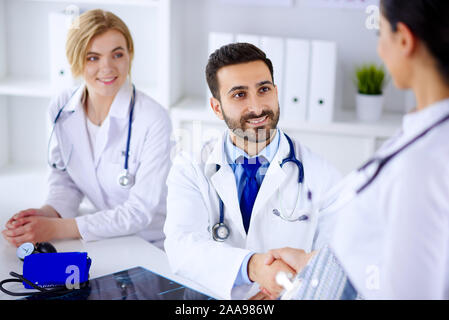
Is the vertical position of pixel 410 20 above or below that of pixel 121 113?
above

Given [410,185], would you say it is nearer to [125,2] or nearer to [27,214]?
[27,214]

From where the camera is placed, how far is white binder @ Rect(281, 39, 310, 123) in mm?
1955

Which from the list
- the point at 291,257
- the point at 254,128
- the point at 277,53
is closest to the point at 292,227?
the point at 291,257

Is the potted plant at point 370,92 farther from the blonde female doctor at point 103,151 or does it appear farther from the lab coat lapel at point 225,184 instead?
the lab coat lapel at point 225,184

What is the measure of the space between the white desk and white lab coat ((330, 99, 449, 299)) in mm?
429

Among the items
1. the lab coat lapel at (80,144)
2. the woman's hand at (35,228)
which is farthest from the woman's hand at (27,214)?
the lab coat lapel at (80,144)

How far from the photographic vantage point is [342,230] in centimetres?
74

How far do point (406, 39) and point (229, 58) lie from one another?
356 millimetres

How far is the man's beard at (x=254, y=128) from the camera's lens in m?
0.95

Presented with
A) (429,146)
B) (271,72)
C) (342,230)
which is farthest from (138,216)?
(429,146)

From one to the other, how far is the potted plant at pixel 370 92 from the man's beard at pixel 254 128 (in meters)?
1.07

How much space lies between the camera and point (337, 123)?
6.62ft

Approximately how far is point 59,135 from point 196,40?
951mm

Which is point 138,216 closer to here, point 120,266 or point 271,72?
point 120,266
